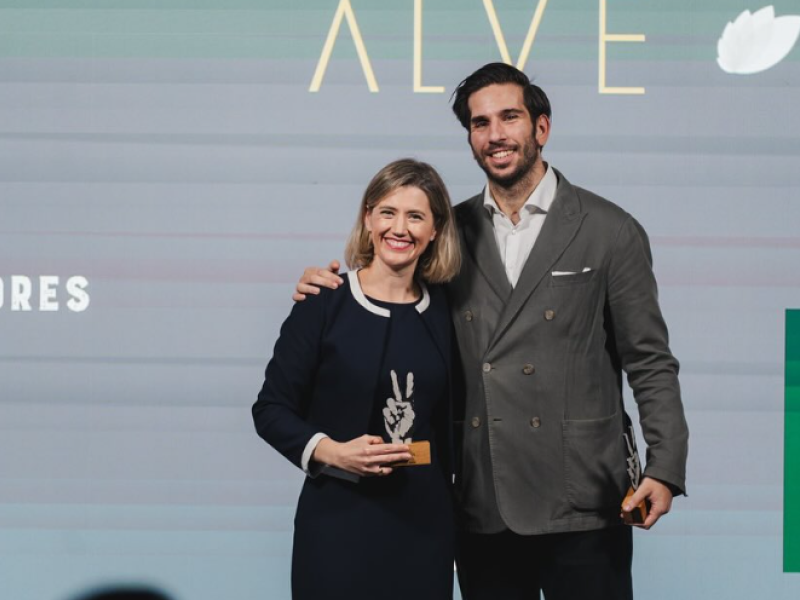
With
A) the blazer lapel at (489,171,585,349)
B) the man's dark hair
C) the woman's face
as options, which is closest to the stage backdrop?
the man's dark hair

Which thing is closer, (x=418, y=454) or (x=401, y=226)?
(x=418, y=454)

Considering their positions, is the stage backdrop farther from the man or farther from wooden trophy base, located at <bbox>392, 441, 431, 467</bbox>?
wooden trophy base, located at <bbox>392, 441, 431, 467</bbox>

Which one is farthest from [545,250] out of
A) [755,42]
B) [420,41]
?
[755,42]

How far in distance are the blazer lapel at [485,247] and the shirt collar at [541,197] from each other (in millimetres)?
20

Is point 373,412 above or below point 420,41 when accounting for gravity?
below

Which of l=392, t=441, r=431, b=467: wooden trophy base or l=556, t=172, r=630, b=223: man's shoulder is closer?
l=392, t=441, r=431, b=467: wooden trophy base

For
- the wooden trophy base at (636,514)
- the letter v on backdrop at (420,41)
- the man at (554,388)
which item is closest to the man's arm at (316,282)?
the man at (554,388)

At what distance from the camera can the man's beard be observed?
215cm

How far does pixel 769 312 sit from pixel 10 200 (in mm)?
2138

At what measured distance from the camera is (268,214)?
3.07 m

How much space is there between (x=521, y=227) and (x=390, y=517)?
62cm

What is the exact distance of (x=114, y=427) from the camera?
310 cm

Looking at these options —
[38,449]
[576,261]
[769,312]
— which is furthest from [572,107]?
[38,449]

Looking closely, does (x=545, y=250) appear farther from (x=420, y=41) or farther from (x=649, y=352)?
(x=420, y=41)
